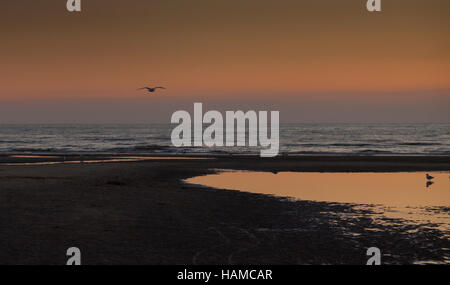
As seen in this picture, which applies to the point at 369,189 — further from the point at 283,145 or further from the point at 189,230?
the point at 283,145

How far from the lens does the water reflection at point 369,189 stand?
17.7 meters

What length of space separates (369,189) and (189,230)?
12.9m

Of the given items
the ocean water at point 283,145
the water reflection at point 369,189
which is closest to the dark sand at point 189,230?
the water reflection at point 369,189

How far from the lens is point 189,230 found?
1491cm

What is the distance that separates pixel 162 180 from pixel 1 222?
44.8 feet

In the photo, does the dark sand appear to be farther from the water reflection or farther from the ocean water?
the ocean water

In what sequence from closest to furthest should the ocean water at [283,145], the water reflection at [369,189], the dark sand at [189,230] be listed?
the dark sand at [189,230]
the water reflection at [369,189]
the ocean water at [283,145]


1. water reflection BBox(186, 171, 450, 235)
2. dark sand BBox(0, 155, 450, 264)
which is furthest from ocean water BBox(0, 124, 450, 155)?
dark sand BBox(0, 155, 450, 264)

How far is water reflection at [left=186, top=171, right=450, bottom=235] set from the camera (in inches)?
698

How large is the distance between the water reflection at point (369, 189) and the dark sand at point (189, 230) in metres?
1.28

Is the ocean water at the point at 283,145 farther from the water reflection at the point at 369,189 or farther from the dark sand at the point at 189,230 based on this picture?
the dark sand at the point at 189,230

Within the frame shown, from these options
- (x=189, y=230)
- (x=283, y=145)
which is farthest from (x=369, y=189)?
(x=283, y=145)

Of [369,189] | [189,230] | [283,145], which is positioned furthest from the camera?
[283,145]
